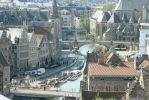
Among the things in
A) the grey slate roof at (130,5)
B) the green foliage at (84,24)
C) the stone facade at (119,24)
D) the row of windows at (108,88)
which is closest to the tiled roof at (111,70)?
the row of windows at (108,88)

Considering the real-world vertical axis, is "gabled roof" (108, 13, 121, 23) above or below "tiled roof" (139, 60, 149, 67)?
below

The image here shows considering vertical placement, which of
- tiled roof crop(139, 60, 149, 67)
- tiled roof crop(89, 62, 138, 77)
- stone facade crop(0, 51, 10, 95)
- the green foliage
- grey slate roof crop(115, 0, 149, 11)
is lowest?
the green foliage

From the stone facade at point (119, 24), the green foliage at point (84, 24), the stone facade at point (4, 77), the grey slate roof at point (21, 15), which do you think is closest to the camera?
the stone facade at point (4, 77)

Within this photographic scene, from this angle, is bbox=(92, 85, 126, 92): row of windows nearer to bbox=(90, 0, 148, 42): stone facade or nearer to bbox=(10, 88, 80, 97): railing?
bbox=(10, 88, 80, 97): railing

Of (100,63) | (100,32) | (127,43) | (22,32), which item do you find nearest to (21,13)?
(100,32)

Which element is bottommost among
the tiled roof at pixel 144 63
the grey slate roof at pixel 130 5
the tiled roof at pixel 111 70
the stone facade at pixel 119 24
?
the stone facade at pixel 119 24

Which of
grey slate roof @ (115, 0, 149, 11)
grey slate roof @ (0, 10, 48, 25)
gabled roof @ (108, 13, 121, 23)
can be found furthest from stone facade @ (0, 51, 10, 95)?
grey slate roof @ (115, 0, 149, 11)

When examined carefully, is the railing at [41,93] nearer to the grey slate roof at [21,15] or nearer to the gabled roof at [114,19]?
the grey slate roof at [21,15]

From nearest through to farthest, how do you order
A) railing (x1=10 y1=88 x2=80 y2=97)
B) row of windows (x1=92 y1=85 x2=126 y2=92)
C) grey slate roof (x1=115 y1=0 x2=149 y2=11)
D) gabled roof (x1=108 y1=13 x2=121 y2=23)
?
row of windows (x1=92 y1=85 x2=126 y2=92), railing (x1=10 y1=88 x2=80 y2=97), gabled roof (x1=108 y1=13 x2=121 y2=23), grey slate roof (x1=115 y1=0 x2=149 y2=11)
